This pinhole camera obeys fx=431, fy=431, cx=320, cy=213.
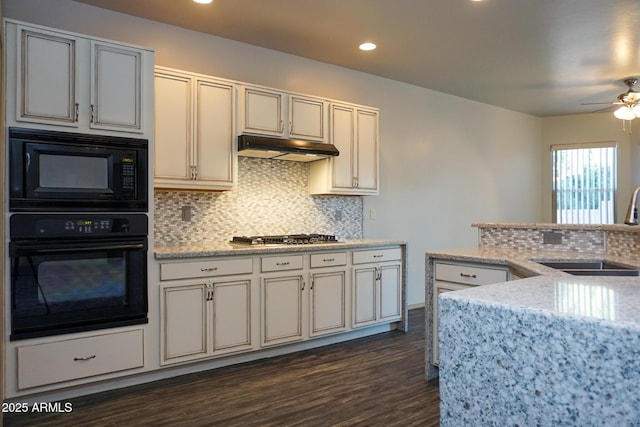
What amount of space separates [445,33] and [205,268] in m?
2.80

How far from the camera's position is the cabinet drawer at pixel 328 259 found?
143 inches

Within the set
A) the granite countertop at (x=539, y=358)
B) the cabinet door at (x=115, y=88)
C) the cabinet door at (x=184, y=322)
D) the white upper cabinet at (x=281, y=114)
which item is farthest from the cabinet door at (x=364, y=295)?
the granite countertop at (x=539, y=358)

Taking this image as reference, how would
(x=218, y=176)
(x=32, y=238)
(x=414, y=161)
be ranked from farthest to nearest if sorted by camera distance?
(x=414, y=161)
(x=218, y=176)
(x=32, y=238)

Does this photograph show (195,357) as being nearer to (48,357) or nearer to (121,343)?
(121,343)

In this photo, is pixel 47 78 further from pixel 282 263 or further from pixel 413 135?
pixel 413 135

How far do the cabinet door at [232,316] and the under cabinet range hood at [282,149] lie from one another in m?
1.08

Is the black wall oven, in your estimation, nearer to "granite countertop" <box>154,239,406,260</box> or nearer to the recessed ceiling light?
"granite countertop" <box>154,239,406,260</box>

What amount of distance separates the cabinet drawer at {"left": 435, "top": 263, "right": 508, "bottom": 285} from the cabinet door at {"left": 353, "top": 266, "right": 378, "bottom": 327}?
3.39 ft

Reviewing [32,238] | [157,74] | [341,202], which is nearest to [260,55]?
[157,74]

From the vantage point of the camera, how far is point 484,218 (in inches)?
247

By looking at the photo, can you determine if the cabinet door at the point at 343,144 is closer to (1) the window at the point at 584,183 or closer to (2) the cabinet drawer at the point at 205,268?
(2) the cabinet drawer at the point at 205,268

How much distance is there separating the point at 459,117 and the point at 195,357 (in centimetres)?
459

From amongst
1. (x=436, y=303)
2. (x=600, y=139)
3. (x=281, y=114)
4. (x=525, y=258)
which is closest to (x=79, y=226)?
(x=281, y=114)

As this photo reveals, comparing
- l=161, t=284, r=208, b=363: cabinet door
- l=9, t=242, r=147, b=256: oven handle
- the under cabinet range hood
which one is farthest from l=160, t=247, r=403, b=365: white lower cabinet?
the under cabinet range hood
